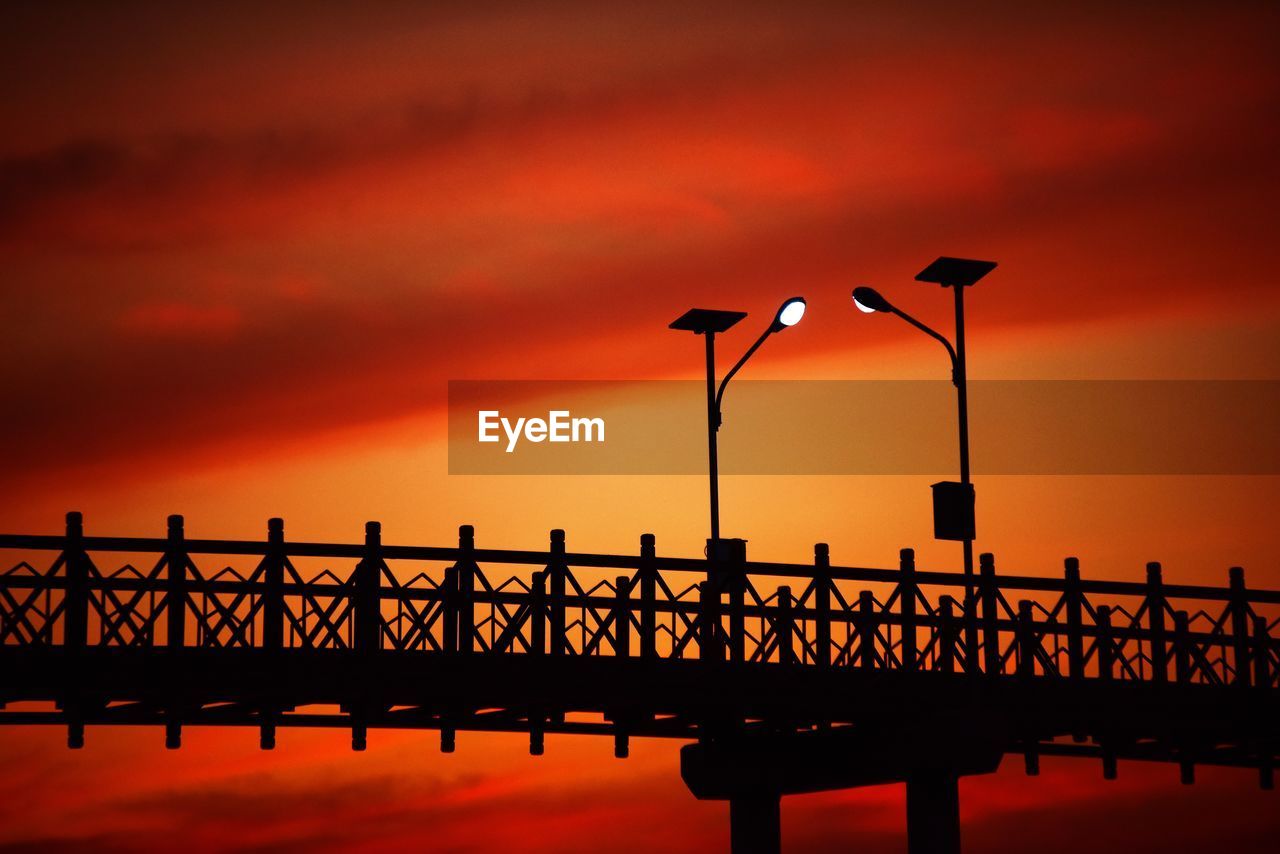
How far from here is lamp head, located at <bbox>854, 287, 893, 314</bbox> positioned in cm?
2706

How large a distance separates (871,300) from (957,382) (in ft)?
6.50

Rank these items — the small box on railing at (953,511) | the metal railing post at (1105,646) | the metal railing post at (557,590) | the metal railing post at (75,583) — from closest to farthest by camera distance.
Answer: the metal railing post at (75,583), the metal railing post at (557,590), the small box on railing at (953,511), the metal railing post at (1105,646)

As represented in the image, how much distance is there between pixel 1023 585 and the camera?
2744 centimetres

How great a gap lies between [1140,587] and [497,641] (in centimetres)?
1055

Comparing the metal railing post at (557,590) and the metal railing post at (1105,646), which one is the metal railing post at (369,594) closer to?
the metal railing post at (557,590)

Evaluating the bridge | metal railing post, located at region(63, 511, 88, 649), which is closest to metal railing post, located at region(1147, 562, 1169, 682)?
the bridge

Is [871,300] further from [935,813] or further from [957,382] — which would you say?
[935,813]

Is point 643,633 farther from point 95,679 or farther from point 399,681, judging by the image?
point 95,679

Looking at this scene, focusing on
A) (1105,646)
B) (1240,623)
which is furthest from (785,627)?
(1240,623)

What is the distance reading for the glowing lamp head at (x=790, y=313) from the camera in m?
27.4

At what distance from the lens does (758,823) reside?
2831 cm

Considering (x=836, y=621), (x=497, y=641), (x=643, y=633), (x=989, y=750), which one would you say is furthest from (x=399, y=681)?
(x=989, y=750)

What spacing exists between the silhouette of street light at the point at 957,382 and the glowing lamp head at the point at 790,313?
0.80m

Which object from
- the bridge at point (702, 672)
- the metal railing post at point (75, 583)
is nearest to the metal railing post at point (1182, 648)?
the bridge at point (702, 672)
